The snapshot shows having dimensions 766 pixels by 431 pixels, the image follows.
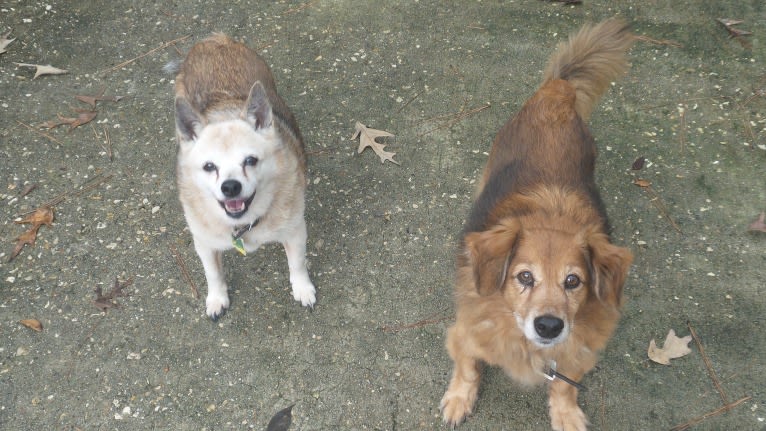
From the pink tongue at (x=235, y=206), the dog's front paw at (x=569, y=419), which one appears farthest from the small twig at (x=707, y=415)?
the pink tongue at (x=235, y=206)

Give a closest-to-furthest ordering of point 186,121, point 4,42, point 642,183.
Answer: point 186,121
point 642,183
point 4,42

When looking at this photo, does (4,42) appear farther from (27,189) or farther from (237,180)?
(237,180)

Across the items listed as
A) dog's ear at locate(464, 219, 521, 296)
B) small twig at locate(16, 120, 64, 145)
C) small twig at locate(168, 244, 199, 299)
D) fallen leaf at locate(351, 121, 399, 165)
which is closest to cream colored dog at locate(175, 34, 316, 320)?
small twig at locate(168, 244, 199, 299)

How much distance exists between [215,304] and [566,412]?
6.82 feet

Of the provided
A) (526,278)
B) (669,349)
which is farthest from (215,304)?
(669,349)

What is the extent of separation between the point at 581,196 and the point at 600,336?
68 cm

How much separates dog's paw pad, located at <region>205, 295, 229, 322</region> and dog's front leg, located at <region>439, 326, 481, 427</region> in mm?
1385

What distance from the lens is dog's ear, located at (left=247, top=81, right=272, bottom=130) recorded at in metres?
3.01

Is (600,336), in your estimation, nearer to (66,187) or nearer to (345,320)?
(345,320)

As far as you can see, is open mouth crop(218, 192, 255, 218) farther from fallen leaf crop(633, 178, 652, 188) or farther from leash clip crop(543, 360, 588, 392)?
fallen leaf crop(633, 178, 652, 188)

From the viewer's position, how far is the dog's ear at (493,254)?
2.32m

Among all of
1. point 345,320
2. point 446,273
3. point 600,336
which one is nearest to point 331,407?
point 345,320

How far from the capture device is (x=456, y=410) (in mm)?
2908

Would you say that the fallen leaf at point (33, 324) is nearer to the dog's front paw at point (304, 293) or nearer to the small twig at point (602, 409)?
the dog's front paw at point (304, 293)
